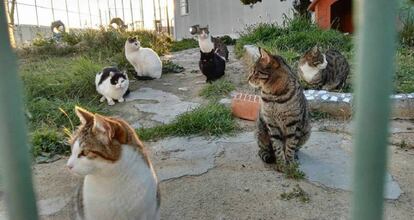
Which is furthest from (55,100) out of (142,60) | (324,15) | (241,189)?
(324,15)

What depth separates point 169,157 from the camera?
10.1ft

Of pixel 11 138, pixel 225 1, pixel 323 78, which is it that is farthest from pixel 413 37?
pixel 225 1

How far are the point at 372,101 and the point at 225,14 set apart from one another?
48.6ft

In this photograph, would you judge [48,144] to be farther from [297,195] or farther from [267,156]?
[297,195]

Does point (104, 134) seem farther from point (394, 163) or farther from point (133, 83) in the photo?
point (133, 83)

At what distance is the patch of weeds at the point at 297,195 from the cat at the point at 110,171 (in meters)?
0.88

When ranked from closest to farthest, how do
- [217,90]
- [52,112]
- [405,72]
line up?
[52,112] → [405,72] → [217,90]

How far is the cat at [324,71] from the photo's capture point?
446cm

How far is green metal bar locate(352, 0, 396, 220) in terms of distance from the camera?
0.48 metres

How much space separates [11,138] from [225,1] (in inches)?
581

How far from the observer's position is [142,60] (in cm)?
614

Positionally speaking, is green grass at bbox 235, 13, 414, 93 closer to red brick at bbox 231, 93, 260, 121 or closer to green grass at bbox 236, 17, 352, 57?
green grass at bbox 236, 17, 352, 57

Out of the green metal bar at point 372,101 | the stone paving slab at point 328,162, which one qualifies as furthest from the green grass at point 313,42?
the green metal bar at point 372,101

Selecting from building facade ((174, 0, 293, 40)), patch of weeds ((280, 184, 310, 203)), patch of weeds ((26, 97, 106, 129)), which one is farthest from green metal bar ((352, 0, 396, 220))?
building facade ((174, 0, 293, 40))
